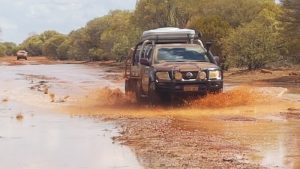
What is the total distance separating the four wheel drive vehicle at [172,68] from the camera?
1430 cm

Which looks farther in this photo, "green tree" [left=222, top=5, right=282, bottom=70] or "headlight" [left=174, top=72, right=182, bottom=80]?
"green tree" [left=222, top=5, right=282, bottom=70]

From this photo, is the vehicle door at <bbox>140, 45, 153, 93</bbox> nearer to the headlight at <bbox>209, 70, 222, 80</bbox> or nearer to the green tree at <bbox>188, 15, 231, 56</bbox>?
the headlight at <bbox>209, 70, 222, 80</bbox>

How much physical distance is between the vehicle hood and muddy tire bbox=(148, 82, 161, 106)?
0.44 meters

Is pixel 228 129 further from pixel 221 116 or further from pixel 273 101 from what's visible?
pixel 273 101

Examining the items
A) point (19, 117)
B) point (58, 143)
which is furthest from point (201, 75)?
point (58, 143)

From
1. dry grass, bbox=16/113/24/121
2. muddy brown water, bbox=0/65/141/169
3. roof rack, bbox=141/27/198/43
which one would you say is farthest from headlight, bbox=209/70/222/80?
dry grass, bbox=16/113/24/121

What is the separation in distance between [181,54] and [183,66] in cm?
119

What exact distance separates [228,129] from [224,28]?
98.0ft

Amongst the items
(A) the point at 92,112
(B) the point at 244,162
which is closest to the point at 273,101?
(A) the point at 92,112

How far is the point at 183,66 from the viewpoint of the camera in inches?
566

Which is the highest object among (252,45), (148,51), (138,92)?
(148,51)

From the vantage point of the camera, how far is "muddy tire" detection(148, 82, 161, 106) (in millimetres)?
14481

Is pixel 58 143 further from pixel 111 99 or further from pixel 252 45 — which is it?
pixel 252 45

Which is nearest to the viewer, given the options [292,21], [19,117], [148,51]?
[19,117]
